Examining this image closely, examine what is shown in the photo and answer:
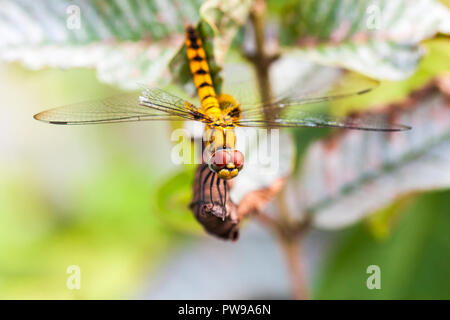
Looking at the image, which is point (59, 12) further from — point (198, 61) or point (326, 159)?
point (326, 159)

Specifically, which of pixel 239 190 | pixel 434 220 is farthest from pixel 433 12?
pixel 434 220

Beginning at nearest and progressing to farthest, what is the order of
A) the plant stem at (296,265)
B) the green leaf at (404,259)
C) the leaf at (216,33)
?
the leaf at (216,33)
the plant stem at (296,265)
the green leaf at (404,259)

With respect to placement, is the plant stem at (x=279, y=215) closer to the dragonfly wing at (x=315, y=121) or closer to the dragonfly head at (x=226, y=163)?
the dragonfly wing at (x=315, y=121)

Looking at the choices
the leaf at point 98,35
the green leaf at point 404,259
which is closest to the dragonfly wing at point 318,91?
the leaf at point 98,35

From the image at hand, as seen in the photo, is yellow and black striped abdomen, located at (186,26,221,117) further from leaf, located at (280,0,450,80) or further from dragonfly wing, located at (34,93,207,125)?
leaf, located at (280,0,450,80)

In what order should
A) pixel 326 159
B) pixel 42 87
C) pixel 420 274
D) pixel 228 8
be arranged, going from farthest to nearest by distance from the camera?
pixel 42 87
pixel 420 274
pixel 326 159
pixel 228 8

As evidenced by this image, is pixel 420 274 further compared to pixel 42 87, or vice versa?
pixel 42 87

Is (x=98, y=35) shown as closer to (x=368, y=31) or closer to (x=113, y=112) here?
(x=113, y=112)
